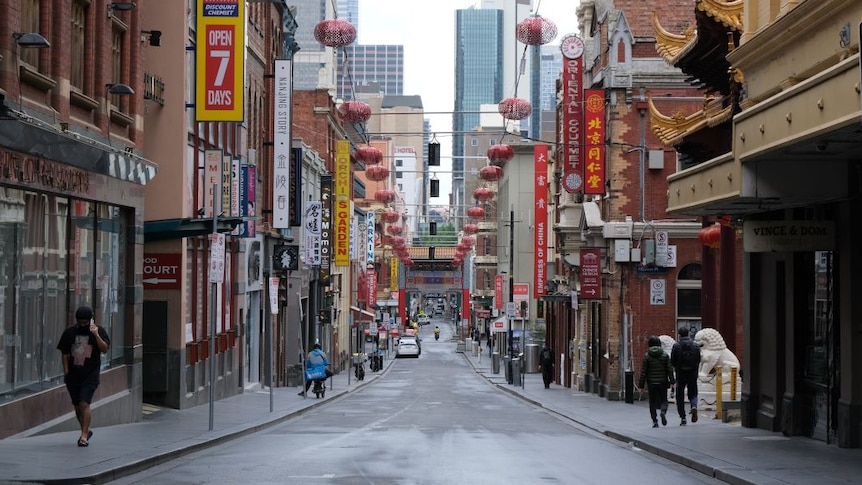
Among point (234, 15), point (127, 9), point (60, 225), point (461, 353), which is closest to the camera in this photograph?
point (60, 225)

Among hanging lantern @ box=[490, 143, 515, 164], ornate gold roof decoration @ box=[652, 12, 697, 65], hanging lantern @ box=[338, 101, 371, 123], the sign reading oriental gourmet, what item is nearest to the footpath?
the sign reading oriental gourmet

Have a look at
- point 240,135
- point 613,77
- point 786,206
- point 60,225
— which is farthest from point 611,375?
point 60,225

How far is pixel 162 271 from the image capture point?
28.8 m

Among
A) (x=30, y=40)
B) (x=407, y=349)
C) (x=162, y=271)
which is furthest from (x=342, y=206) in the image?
(x=30, y=40)

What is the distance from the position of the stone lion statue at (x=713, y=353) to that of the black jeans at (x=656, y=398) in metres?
5.38

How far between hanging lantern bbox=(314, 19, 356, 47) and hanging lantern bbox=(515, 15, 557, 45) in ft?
14.7

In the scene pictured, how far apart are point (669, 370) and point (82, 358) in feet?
39.3

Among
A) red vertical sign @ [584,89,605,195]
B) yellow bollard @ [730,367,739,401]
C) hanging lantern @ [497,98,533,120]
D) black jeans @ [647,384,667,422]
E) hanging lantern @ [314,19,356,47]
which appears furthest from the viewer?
red vertical sign @ [584,89,605,195]

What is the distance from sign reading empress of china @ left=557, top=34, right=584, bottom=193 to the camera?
135 ft

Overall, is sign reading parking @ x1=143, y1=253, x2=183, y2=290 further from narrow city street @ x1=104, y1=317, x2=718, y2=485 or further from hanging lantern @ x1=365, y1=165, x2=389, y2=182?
hanging lantern @ x1=365, y1=165, x2=389, y2=182

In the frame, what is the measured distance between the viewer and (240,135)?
3859cm

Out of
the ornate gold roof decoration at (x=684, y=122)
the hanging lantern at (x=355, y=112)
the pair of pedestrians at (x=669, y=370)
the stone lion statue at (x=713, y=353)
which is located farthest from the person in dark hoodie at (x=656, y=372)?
the hanging lantern at (x=355, y=112)

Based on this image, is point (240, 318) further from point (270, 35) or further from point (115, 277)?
A: point (115, 277)

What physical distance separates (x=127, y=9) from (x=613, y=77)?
21408 mm
